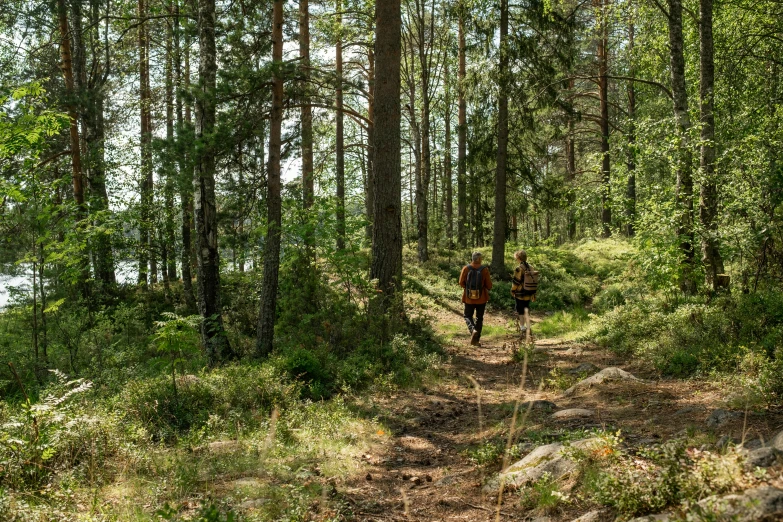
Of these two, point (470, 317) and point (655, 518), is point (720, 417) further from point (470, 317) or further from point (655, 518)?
point (470, 317)

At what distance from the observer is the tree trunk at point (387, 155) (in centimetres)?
1073

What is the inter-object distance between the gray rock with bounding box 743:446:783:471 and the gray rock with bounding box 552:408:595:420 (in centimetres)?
261

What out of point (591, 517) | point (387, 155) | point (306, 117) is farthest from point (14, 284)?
point (591, 517)

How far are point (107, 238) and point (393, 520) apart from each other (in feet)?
51.0

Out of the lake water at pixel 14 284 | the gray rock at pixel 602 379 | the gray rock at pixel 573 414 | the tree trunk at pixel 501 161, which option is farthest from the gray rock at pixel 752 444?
the tree trunk at pixel 501 161

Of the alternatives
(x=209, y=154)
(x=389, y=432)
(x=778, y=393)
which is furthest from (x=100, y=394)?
(x=778, y=393)

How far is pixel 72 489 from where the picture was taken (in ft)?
13.7

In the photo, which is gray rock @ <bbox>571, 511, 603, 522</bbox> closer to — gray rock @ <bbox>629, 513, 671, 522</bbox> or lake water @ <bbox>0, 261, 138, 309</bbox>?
gray rock @ <bbox>629, 513, 671, 522</bbox>

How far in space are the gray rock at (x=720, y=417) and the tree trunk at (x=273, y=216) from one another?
7.68m

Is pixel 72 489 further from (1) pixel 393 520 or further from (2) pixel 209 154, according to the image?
(2) pixel 209 154

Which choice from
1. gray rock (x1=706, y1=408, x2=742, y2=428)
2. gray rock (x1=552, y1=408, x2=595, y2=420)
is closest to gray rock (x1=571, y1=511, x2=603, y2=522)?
gray rock (x1=706, y1=408, x2=742, y2=428)

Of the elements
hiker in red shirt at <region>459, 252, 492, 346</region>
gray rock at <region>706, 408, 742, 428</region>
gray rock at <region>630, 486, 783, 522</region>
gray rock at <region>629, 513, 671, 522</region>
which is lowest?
gray rock at <region>706, 408, 742, 428</region>

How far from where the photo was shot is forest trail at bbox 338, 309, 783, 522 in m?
4.42

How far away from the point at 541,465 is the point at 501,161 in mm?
15100
